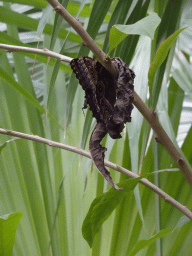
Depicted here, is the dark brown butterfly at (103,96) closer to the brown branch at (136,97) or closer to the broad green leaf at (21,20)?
the brown branch at (136,97)

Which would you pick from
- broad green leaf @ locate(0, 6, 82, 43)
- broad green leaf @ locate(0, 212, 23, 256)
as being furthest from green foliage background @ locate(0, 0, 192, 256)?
broad green leaf @ locate(0, 212, 23, 256)

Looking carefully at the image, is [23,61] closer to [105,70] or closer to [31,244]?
[31,244]

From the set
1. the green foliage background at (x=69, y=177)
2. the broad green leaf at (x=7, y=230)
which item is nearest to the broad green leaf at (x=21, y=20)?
the green foliage background at (x=69, y=177)

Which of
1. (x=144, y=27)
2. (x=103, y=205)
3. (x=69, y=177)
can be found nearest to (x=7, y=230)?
(x=103, y=205)

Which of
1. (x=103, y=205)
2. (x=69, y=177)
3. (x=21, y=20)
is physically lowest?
(x=103, y=205)

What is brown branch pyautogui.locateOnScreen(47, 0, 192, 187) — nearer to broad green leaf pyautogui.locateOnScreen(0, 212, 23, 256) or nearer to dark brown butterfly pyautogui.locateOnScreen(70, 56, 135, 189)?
dark brown butterfly pyautogui.locateOnScreen(70, 56, 135, 189)

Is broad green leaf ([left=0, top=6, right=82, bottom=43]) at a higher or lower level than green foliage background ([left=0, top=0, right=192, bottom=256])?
higher

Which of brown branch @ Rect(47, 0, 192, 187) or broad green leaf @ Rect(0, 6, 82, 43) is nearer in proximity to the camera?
brown branch @ Rect(47, 0, 192, 187)

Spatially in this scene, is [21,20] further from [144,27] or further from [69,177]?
[144,27]
